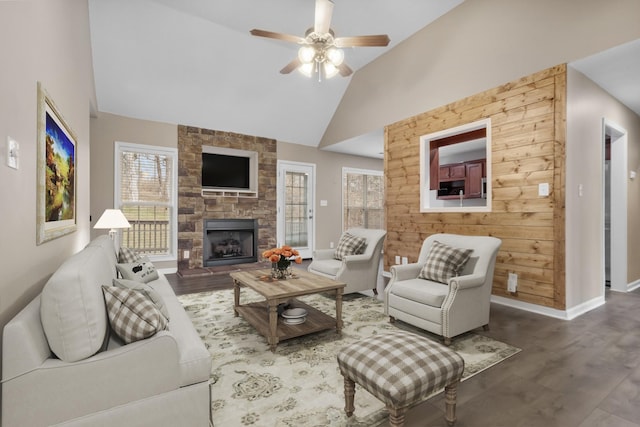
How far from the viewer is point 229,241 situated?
6211mm

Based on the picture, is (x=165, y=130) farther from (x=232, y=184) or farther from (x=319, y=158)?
(x=319, y=158)

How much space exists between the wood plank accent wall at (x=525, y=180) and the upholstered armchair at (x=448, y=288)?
0.87m

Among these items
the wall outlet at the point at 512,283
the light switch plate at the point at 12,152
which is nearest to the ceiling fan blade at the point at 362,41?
the light switch plate at the point at 12,152

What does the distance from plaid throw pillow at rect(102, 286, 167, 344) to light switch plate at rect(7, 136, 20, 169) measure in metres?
0.65

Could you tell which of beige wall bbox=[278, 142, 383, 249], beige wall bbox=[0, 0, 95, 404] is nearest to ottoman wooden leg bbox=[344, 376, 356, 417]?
beige wall bbox=[0, 0, 95, 404]

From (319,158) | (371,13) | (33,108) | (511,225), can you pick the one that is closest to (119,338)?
(33,108)

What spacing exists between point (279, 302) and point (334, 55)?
255cm

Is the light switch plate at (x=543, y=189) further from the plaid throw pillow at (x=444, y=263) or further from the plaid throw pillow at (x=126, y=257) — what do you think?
the plaid throw pillow at (x=126, y=257)

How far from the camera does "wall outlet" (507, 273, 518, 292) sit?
3.46m

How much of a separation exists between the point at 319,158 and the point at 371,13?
3553 mm

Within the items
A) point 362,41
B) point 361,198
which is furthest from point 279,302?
point 361,198

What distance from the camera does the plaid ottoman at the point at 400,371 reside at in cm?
134

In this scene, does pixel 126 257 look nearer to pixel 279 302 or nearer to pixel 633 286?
pixel 279 302

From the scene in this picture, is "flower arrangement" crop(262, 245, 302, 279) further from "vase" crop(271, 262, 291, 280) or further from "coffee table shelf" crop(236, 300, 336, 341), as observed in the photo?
"coffee table shelf" crop(236, 300, 336, 341)
